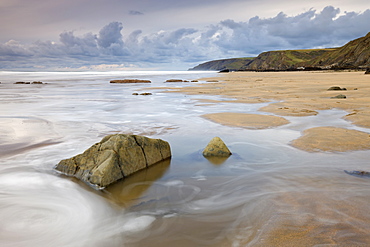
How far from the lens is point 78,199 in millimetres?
4645

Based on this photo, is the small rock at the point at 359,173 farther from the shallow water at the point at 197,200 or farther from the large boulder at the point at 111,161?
the large boulder at the point at 111,161

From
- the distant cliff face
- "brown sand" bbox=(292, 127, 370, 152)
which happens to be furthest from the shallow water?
the distant cliff face

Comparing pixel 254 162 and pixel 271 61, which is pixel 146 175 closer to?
pixel 254 162

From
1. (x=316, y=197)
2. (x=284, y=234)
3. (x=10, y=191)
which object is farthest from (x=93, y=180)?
(x=316, y=197)

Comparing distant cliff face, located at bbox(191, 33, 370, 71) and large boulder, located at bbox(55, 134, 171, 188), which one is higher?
distant cliff face, located at bbox(191, 33, 370, 71)

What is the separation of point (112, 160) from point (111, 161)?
29 millimetres

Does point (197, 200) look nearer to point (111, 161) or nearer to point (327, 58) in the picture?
point (111, 161)

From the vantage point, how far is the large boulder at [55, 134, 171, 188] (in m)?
5.13

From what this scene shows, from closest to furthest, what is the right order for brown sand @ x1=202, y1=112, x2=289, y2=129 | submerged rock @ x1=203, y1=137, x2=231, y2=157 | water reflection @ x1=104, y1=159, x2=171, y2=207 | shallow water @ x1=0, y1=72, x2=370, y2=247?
shallow water @ x1=0, y1=72, x2=370, y2=247 → water reflection @ x1=104, y1=159, x2=171, y2=207 → submerged rock @ x1=203, y1=137, x2=231, y2=157 → brown sand @ x1=202, y1=112, x2=289, y2=129

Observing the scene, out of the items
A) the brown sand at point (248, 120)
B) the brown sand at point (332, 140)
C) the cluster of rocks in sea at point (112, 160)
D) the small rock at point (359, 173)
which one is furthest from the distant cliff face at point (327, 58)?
the cluster of rocks in sea at point (112, 160)

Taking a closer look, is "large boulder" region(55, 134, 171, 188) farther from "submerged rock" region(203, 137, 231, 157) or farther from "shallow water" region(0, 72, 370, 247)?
"submerged rock" region(203, 137, 231, 157)

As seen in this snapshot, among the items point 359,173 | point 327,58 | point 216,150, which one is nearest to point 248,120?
point 216,150

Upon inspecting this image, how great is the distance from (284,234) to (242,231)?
51cm

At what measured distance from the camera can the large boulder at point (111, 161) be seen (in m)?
5.13
